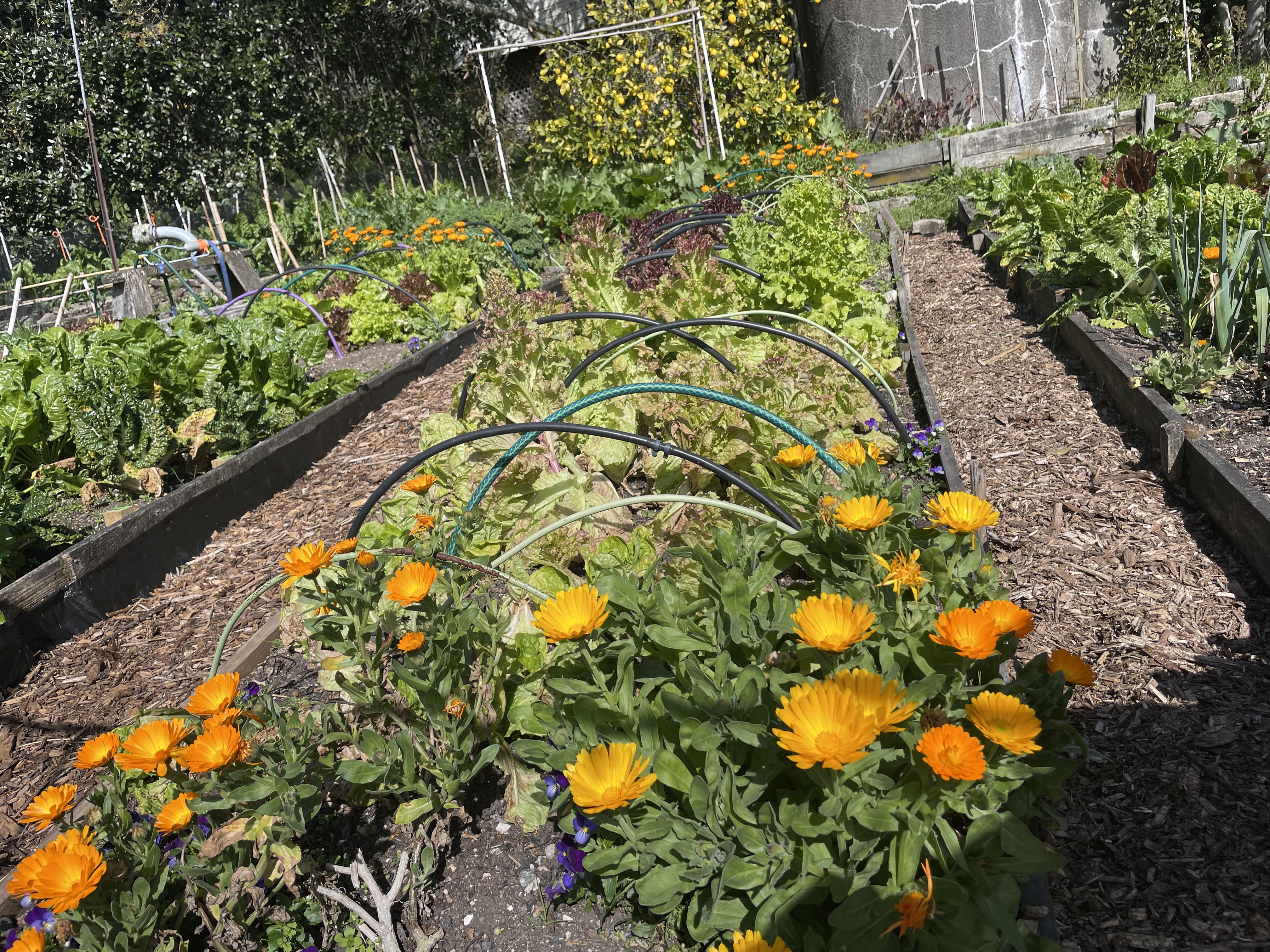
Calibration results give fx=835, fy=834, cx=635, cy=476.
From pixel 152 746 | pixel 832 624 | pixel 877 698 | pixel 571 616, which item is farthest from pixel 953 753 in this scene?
pixel 152 746

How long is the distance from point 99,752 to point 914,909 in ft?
4.32

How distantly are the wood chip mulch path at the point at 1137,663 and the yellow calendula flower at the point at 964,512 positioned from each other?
1.56 ft

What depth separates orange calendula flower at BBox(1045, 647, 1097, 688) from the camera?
129 cm

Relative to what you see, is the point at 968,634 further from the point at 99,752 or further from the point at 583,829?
the point at 99,752

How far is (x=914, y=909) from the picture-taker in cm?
107

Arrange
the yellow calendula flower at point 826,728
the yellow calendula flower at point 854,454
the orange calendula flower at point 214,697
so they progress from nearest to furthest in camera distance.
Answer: the yellow calendula flower at point 826,728
the orange calendula flower at point 214,697
the yellow calendula flower at point 854,454

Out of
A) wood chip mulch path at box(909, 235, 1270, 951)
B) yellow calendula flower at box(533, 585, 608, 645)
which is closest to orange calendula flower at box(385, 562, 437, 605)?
yellow calendula flower at box(533, 585, 608, 645)

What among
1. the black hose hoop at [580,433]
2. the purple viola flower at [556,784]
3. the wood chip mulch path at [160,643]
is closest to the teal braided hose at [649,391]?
the black hose hoop at [580,433]

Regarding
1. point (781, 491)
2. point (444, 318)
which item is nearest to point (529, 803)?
point (781, 491)

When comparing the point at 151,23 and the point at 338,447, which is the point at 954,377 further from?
the point at 151,23

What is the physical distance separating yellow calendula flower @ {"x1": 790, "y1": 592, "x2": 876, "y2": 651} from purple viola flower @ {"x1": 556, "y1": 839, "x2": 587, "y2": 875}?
0.69 metres

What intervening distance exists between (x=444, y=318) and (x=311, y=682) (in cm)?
482

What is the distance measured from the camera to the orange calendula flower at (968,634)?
117cm

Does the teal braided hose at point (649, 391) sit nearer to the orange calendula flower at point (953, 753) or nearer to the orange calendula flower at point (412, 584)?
the orange calendula flower at point (412, 584)
